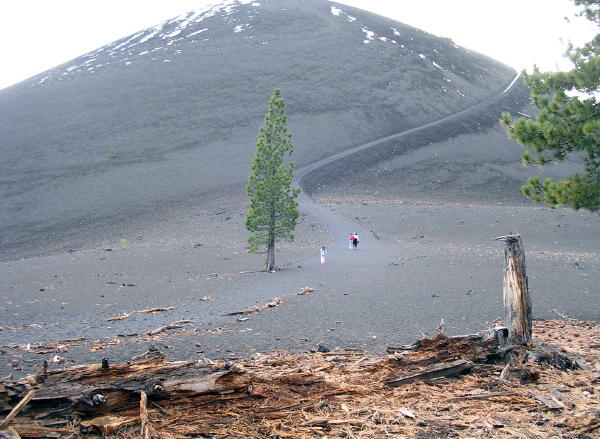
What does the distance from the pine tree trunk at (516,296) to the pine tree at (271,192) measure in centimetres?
1768

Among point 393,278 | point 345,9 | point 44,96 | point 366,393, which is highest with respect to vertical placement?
point 345,9

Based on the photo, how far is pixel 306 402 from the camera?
536 centimetres

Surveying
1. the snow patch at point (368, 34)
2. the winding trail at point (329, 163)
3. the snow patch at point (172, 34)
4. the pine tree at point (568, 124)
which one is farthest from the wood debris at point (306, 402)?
the snow patch at point (172, 34)

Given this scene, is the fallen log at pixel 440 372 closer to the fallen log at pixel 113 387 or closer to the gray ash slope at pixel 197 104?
the fallen log at pixel 113 387

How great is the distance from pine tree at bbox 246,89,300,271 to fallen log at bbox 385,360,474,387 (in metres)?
18.8

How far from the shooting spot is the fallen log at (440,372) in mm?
5988

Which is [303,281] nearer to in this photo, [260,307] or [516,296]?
→ [260,307]

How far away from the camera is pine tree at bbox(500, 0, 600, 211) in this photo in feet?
36.2

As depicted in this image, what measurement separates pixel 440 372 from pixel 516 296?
1.97 meters

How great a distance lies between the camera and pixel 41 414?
15.3ft

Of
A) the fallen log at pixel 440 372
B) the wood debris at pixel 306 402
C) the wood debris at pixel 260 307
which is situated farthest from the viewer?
the wood debris at pixel 260 307

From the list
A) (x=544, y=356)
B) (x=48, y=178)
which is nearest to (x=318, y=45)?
(x=48, y=178)

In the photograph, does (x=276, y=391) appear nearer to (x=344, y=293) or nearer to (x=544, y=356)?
(x=544, y=356)

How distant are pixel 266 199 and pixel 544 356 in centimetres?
1972
